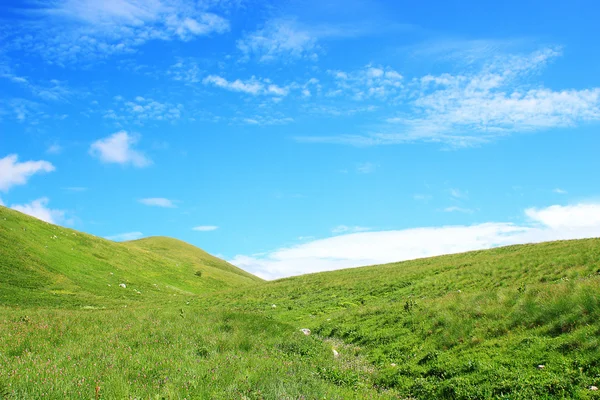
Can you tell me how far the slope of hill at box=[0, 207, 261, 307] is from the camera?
1583 inches

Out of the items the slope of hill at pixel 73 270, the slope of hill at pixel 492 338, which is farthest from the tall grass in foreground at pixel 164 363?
the slope of hill at pixel 73 270

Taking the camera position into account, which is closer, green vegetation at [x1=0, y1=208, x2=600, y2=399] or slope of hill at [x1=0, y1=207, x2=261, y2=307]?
green vegetation at [x1=0, y1=208, x2=600, y2=399]

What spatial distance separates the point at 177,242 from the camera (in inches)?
6029

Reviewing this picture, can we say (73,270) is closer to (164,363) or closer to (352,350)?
(352,350)

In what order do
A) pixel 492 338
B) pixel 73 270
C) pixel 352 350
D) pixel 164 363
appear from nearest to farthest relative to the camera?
pixel 164 363 → pixel 492 338 → pixel 352 350 → pixel 73 270

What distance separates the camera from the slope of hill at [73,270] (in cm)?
4022

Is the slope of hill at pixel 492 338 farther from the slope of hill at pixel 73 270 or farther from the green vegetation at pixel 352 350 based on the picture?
the slope of hill at pixel 73 270

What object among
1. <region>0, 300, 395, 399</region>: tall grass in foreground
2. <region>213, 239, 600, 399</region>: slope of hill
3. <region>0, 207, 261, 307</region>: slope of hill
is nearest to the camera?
<region>0, 300, 395, 399</region>: tall grass in foreground

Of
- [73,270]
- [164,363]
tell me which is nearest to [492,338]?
[164,363]

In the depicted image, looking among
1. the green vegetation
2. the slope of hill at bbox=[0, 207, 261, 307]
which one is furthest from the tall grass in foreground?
the slope of hill at bbox=[0, 207, 261, 307]

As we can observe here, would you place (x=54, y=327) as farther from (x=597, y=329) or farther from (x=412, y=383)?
Result: (x=597, y=329)

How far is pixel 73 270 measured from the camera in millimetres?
51875

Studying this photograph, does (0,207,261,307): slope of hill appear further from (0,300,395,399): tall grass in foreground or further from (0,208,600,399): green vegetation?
(0,300,395,399): tall grass in foreground

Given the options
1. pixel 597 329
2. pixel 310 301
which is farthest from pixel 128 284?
pixel 597 329
